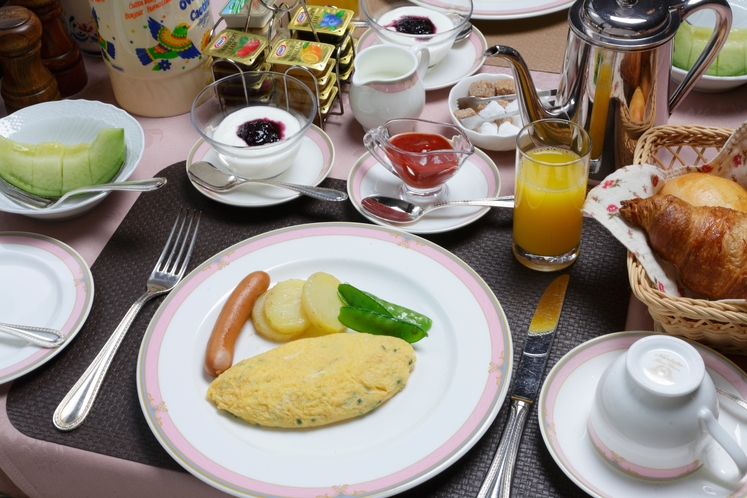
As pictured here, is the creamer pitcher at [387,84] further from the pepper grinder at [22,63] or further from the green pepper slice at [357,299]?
the pepper grinder at [22,63]

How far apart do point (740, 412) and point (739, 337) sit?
105mm

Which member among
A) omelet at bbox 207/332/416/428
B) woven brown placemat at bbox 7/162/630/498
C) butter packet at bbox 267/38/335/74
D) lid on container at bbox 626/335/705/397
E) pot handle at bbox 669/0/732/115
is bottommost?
woven brown placemat at bbox 7/162/630/498

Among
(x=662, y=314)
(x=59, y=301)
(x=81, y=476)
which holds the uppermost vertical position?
(x=662, y=314)

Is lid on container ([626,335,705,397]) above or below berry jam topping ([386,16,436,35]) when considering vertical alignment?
below

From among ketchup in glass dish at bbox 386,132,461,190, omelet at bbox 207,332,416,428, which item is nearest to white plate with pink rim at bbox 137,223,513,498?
omelet at bbox 207,332,416,428

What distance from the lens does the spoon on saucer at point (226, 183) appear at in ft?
4.42

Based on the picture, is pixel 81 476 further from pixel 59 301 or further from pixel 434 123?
pixel 434 123

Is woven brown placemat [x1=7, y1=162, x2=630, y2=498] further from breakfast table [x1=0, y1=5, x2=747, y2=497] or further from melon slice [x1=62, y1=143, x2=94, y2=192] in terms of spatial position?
melon slice [x1=62, y1=143, x2=94, y2=192]

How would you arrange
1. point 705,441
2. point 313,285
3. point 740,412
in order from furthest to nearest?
point 313,285, point 740,412, point 705,441

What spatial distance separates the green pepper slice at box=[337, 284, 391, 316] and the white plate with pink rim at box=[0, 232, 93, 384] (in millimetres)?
455

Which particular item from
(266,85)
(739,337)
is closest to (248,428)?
(739,337)

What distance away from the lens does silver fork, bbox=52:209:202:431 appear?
3.37 feet

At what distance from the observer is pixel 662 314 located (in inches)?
38.4

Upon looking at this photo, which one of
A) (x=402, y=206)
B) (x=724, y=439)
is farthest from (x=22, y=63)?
(x=724, y=439)
